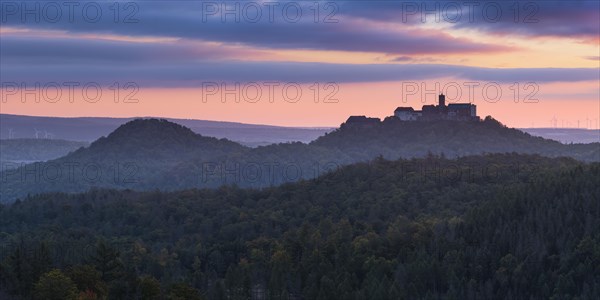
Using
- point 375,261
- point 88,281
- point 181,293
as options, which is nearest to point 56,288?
point 88,281

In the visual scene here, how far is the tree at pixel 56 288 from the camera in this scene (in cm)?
11496

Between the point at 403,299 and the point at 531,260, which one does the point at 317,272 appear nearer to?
the point at 403,299

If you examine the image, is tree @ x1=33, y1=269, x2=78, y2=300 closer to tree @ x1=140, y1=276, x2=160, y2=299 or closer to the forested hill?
the forested hill

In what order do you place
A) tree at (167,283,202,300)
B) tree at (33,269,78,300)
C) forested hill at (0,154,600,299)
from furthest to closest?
forested hill at (0,154,600,299) < tree at (167,283,202,300) < tree at (33,269,78,300)

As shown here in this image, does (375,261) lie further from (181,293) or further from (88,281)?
(88,281)

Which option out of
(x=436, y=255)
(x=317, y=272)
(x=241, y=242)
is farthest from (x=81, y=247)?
(x=436, y=255)

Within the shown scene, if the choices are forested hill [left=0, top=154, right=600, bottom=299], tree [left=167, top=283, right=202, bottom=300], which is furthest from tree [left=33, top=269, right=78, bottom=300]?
tree [left=167, top=283, right=202, bottom=300]

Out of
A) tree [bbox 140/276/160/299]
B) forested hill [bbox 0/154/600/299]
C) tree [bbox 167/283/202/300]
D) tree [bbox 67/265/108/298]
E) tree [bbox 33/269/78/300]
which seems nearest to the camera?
tree [bbox 33/269/78/300]

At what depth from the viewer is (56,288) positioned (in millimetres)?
117000

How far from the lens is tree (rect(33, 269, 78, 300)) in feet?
377

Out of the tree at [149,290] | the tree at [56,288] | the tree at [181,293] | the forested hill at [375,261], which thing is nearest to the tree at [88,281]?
the forested hill at [375,261]

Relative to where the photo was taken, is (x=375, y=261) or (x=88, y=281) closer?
(x=88, y=281)

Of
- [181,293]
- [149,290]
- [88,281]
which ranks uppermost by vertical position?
[88,281]

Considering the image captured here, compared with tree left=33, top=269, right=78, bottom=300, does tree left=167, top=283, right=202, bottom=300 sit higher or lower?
lower
